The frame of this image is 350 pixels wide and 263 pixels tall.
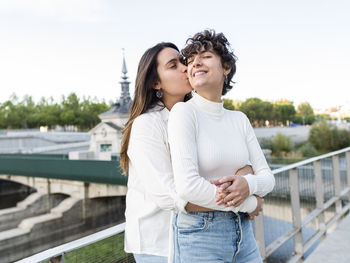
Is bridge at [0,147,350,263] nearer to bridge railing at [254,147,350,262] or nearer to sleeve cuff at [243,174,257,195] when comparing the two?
bridge railing at [254,147,350,262]

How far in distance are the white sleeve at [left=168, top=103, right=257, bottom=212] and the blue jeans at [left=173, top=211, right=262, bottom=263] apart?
76 mm

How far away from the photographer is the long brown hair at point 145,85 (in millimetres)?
1665

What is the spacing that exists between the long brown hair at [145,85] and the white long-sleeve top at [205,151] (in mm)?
271

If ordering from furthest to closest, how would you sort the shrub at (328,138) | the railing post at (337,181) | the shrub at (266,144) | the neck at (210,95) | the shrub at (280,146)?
the shrub at (266,144) < the shrub at (280,146) < the shrub at (328,138) < the railing post at (337,181) < the neck at (210,95)

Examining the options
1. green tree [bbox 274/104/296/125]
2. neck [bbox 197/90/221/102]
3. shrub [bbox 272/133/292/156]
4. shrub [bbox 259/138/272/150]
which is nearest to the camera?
neck [bbox 197/90/221/102]

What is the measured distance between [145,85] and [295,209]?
2.87m

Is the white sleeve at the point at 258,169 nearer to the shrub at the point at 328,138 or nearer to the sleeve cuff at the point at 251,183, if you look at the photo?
the sleeve cuff at the point at 251,183

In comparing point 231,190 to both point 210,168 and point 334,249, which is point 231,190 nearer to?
point 210,168

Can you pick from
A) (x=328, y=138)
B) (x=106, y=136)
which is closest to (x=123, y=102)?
(x=106, y=136)

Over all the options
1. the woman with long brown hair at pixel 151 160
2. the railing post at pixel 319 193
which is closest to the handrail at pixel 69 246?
the woman with long brown hair at pixel 151 160

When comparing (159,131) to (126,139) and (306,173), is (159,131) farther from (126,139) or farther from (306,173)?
(306,173)

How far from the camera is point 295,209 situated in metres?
3.73

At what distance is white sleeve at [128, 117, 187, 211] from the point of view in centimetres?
138

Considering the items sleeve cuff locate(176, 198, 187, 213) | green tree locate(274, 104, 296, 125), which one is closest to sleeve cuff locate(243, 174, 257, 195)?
sleeve cuff locate(176, 198, 187, 213)
